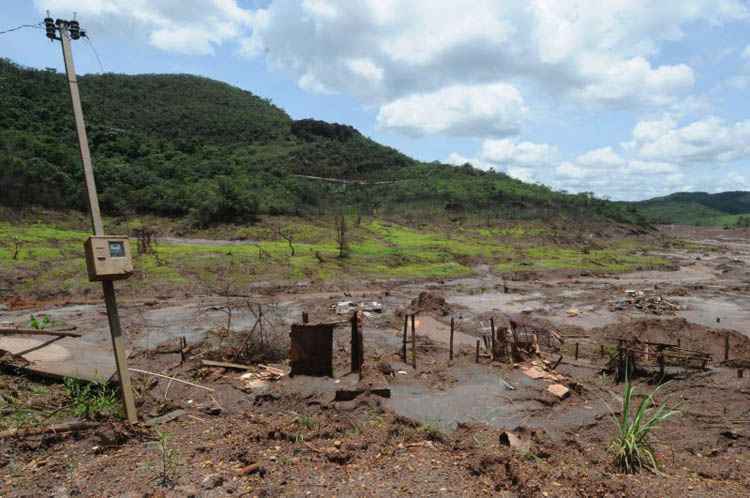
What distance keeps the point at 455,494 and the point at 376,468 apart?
975mm

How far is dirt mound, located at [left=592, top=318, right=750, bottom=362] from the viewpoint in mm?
15281

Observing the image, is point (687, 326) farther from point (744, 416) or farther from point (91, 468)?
point (91, 468)

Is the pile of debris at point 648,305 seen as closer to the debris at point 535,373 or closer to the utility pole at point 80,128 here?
the debris at point 535,373

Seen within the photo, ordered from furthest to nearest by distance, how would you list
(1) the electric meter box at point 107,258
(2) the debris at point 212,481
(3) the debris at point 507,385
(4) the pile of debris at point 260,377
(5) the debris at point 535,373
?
(5) the debris at point 535,373, (3) the debris at point 507,385, (4) the pile of debris at point 260,377, (1) the electric meter box at point 107,258, (2) the debris at point 212,481

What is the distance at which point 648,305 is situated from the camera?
23938 mm

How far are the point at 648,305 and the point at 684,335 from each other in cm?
752

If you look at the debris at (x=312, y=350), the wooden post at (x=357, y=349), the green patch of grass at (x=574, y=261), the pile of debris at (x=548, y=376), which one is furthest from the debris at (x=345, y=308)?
the green patch of grass at (x=574, y=261)

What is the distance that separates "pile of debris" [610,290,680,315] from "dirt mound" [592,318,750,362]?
17.8ft

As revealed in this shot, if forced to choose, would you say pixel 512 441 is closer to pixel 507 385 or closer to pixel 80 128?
pixel 507 385

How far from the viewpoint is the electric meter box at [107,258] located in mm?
5238

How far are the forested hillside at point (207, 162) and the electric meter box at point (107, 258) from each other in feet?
137

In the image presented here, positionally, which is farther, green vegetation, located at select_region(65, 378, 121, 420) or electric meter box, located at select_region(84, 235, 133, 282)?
green vegetation, located at select_region(65, 378, 121, 420)

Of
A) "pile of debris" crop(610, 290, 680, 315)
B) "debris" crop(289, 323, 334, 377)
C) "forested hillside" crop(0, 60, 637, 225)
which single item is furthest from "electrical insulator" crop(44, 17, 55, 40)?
"forested hillside" crop(0, 60, 637, 225)

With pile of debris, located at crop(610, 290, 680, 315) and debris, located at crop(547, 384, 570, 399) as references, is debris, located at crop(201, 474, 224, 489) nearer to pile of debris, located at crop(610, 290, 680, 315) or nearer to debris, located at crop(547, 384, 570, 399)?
debris, located at crop(547, 384, 570, 399)
